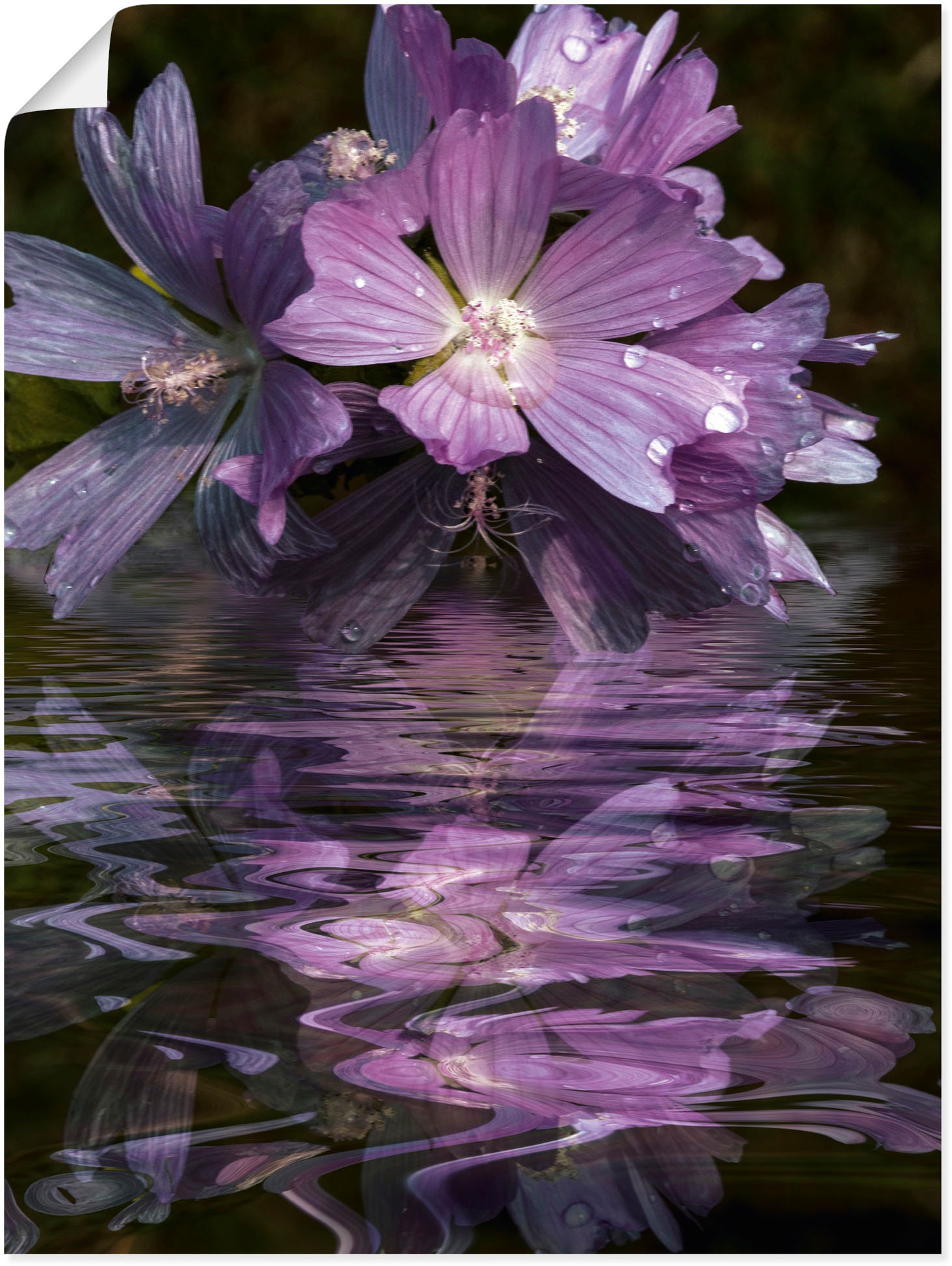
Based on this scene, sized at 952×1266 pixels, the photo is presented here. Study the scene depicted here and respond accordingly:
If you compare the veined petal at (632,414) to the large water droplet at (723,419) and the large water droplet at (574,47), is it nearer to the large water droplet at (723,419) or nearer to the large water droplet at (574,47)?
the large water droplet at (723,419)

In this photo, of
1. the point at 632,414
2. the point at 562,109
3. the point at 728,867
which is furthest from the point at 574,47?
the point at 728,867

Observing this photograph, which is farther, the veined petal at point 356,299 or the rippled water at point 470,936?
the veined petal at point 356,299

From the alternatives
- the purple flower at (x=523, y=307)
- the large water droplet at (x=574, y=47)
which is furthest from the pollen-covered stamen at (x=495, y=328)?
the large water droplet at (x=574, y=47)

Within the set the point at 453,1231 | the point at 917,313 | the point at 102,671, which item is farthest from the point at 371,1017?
the point at 917,313

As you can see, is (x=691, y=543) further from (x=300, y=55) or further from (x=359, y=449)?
(x=300, y=55)

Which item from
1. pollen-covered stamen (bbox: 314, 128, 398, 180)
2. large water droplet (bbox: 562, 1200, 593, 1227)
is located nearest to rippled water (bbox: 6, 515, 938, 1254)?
large water droplet (bbox: 562, 1200, 593, 1227)
